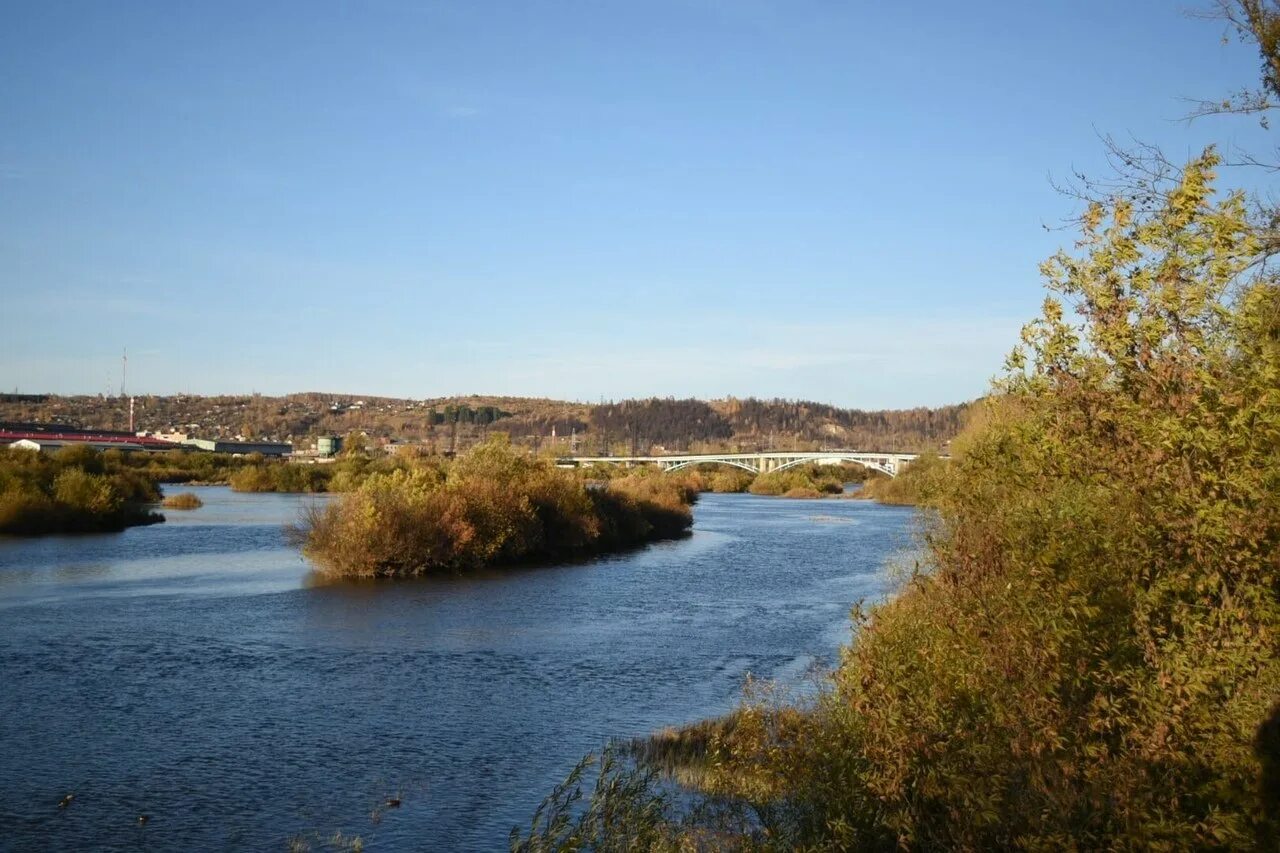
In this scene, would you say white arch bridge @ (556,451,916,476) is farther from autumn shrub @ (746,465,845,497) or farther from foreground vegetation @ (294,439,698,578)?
foreground vegetation @ (294,439,698,578)

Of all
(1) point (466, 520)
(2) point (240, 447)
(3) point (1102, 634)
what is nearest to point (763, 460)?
(2) point (240, 447)

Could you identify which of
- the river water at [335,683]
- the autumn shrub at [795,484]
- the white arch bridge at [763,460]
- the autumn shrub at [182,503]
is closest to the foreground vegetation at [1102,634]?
the river water at [335,683]

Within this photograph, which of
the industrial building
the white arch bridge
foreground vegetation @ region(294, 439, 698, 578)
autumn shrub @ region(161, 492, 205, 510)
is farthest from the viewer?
the industrial building

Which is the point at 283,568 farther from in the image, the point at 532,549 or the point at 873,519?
the point at 873,519

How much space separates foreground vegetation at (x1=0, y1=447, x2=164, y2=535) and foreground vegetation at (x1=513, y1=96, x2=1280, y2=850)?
41030 mm

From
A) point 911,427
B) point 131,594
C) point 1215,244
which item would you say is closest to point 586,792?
point 1215,244

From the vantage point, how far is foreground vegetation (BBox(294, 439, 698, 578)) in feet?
112

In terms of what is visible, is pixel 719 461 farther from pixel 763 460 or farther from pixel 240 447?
pixel 240 447

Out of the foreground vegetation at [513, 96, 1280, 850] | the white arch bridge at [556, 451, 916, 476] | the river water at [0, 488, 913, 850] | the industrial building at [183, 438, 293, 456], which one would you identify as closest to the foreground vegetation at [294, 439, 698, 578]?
the river water at [0, 488, 913, 850]

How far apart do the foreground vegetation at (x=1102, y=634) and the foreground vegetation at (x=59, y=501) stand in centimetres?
4103

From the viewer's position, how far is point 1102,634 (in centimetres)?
855

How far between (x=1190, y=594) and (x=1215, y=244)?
2.60 m

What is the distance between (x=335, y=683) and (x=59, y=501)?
3245 centimetres

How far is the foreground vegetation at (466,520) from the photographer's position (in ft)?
112
